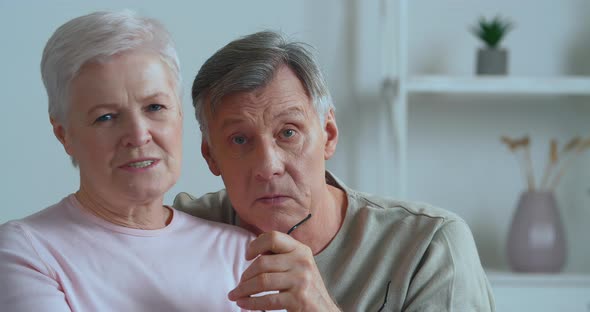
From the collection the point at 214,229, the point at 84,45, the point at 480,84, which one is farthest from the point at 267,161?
the point at 480,84

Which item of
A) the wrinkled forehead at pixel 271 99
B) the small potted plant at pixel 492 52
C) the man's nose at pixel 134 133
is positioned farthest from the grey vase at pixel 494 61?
the man's nose at pixel 134 133

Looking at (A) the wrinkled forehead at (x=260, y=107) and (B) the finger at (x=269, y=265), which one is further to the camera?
(A) the wrinkled forehead at (x=260, y=107)

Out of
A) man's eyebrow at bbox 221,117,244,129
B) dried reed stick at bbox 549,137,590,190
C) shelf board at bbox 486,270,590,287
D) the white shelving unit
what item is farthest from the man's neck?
dried reed stick at bbox 549,137,590,190

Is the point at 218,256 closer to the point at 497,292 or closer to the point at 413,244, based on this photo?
the point at 413,244

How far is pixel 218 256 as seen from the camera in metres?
1.40

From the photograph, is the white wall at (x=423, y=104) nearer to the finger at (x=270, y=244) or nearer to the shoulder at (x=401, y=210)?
the shoulder at (x=401, y=210)

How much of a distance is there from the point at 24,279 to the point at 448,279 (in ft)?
2.42

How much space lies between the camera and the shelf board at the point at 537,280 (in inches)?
112

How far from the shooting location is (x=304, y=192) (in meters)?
1.51

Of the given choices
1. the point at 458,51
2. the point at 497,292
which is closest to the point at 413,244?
the point at 497,292

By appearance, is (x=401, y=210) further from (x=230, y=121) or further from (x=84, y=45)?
(x=84, y=45)

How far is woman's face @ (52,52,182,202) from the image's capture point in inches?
49.8

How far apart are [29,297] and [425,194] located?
212 centimetres

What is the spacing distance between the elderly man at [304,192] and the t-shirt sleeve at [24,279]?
1.21 feet
